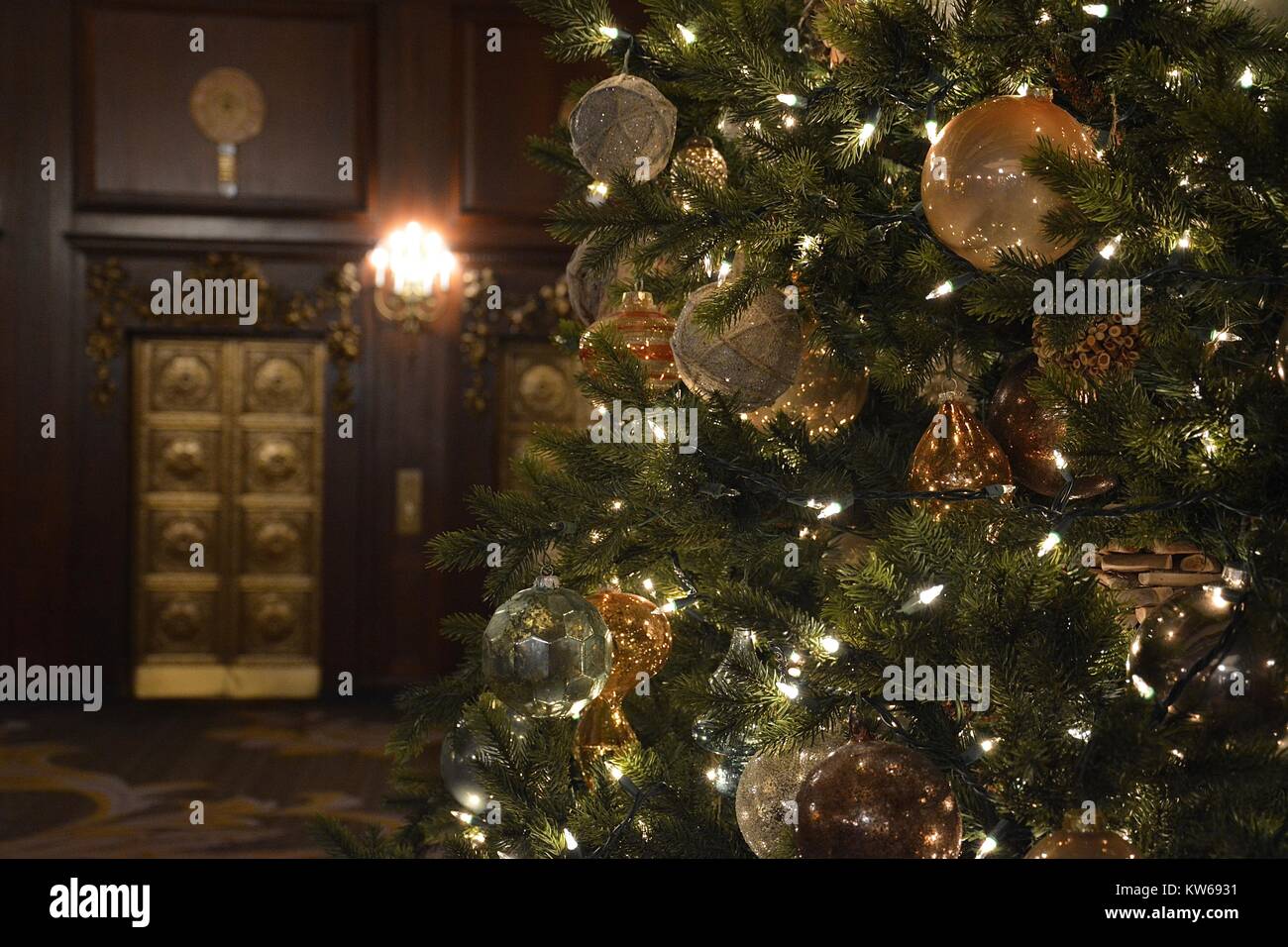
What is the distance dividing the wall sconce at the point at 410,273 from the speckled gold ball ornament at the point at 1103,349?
562 cm

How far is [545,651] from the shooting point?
1315mm

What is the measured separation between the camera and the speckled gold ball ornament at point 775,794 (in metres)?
1.23

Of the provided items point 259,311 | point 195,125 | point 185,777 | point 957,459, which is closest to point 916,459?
point 957,459

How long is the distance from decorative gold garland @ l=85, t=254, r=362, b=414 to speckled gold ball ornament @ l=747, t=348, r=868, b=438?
18.0ft

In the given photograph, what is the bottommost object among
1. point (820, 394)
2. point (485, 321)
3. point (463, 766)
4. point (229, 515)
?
point (463, 766)

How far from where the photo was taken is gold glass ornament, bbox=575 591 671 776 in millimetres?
1512

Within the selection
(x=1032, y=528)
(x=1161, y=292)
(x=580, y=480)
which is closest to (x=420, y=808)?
(x=580, y=480)

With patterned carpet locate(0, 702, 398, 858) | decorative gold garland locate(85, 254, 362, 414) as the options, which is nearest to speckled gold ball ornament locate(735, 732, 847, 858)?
patterned carpet locate(0, 702, 398, 858)

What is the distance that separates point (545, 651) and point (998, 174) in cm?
68

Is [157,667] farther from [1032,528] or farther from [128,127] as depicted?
[1032,528]

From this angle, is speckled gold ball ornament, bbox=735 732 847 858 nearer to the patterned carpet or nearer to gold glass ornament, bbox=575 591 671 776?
gold glass ornament, bbox=575 591 671 776

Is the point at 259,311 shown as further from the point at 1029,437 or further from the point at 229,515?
the point at 1029,437

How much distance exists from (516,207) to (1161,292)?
580 centimetres

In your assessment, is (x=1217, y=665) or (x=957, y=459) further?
(x=957, y=459)
